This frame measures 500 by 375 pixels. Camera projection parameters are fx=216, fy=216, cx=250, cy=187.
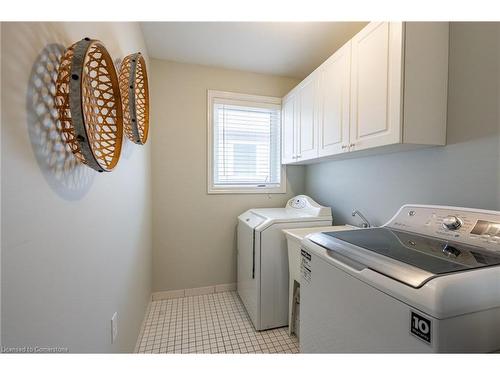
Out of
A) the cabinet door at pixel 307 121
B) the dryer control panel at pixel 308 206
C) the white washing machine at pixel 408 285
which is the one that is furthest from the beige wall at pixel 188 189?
the white washing machine at pixel 408 285

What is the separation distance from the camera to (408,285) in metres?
0.64

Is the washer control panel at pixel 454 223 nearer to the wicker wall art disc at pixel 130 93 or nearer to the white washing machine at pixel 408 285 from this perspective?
the white washing machine at pixel 408 285

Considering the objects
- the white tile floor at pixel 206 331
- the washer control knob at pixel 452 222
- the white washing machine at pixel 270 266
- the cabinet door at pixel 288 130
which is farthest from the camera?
the cabinet door at pixel 288 130

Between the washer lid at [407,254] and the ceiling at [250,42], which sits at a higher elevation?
the ceiling at [250,42]

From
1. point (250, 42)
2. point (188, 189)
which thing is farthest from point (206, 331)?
point (250, 42)

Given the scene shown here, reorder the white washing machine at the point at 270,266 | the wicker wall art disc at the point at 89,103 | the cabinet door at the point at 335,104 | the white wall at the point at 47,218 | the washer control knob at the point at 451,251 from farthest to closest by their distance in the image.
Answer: the white washing machine at the point at 270,266, the cabinet door at the point at 335,104, the washer control knob at the point at 451,251, the wicker wall art disc at the point at 89,103, the white wall at the point at 47,218

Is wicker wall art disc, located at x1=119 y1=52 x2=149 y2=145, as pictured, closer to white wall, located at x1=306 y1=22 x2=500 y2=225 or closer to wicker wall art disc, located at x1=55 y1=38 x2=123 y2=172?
wicker wall art disc, located at x1=55 y1=38 x2=123 y2=172

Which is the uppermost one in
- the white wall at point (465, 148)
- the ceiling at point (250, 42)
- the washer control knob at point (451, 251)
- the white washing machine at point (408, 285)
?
the ceiling at point (250, 42)

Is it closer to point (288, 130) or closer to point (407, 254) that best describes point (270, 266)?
point (407, 254)

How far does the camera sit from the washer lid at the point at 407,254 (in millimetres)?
673

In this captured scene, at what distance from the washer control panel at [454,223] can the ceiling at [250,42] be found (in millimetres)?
1515

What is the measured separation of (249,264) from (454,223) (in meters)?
1.44

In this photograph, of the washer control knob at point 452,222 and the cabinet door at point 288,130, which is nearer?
the washer control knob at point 452,222
